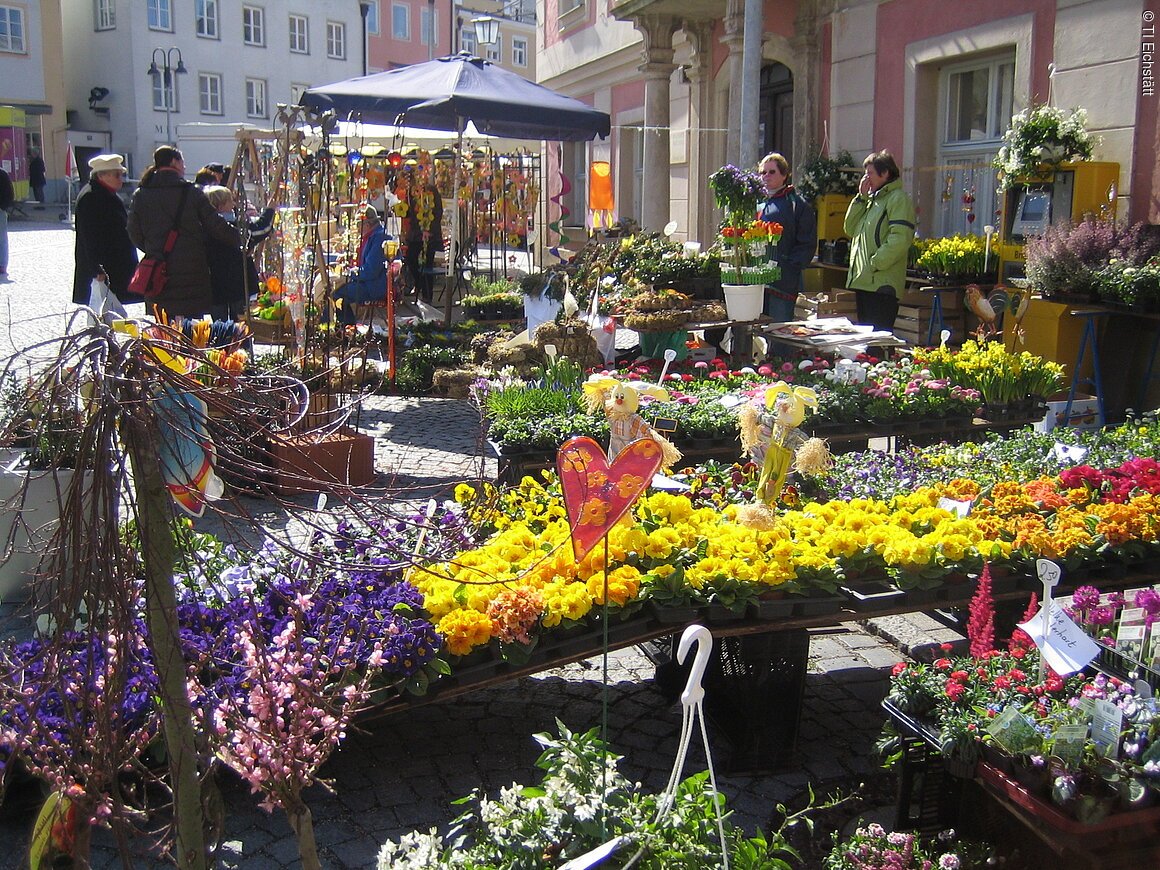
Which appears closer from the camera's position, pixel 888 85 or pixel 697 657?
pixel 697 657

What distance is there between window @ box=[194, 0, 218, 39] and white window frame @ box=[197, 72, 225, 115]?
4.44ft

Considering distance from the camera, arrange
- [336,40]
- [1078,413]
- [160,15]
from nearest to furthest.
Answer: [1078,413], [160,15], [336,40]

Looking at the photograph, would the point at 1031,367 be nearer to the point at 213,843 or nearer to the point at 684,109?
the point at 213,843

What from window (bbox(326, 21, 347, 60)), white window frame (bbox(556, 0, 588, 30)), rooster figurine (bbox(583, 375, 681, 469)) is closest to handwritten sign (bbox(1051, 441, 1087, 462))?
rooster figurine (bbox(583, 375, 681, 469))

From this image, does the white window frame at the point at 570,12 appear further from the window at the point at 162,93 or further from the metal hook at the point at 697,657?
the window at the point at 162,93

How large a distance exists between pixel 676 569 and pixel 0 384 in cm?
252

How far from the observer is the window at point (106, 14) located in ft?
123

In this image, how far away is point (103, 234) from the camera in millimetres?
8406

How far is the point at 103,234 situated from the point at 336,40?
124 feet

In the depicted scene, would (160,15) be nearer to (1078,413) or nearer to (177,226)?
(177,226)

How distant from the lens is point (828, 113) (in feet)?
40.9

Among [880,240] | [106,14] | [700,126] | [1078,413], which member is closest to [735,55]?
[700,126]

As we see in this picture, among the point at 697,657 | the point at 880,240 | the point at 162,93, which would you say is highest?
the point at 162,93

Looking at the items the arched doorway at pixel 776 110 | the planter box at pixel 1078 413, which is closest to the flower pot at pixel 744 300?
the planter box at pixel 1078 413
